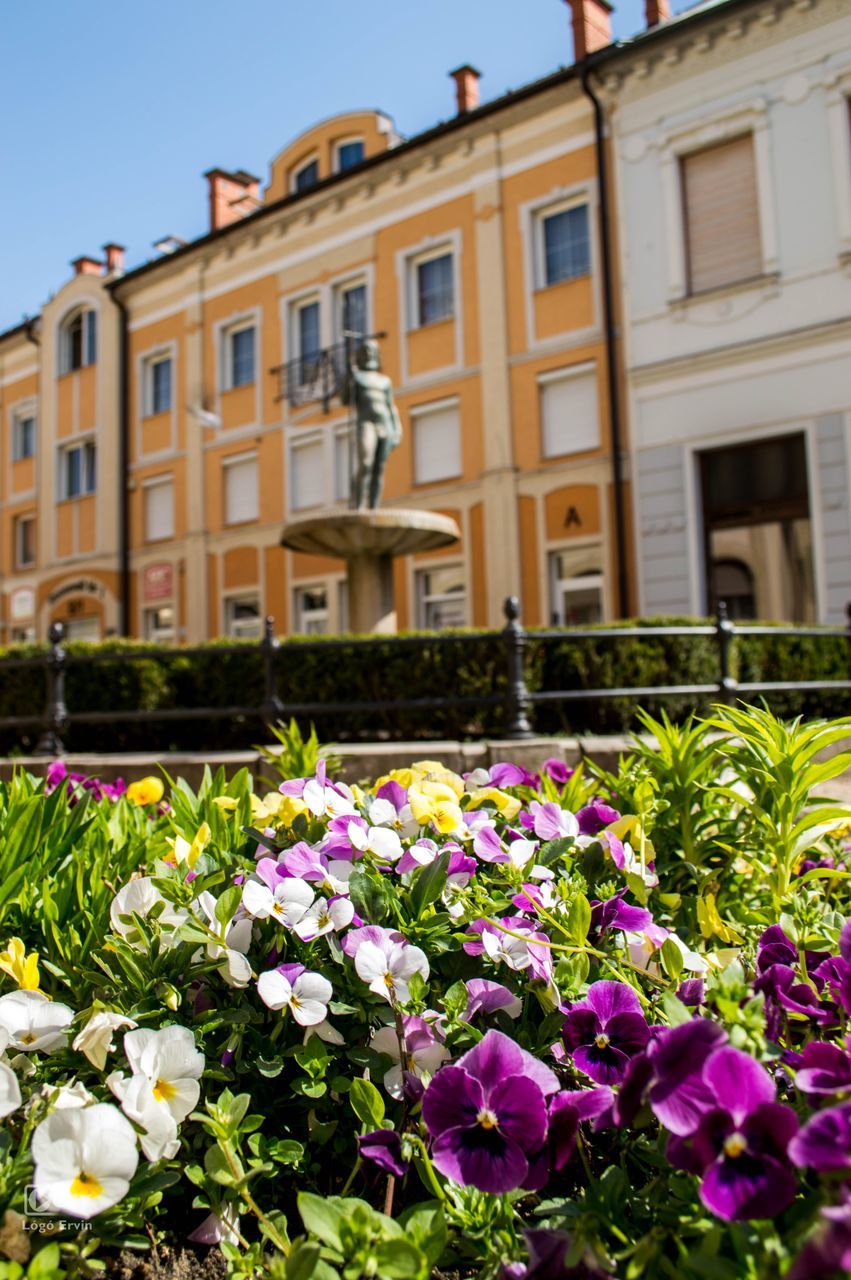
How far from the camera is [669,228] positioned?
15.2 meters

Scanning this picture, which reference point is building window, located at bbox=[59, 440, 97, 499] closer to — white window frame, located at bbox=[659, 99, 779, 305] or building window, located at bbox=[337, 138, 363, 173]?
building window, located at bbox=[337, 138, 363, 173]

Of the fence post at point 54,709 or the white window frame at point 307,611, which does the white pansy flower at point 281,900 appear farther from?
the white window frame at point 307,611

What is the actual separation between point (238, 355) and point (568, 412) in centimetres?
907

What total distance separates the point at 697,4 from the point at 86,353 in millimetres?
16404

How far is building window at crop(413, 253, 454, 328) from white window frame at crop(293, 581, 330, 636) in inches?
216

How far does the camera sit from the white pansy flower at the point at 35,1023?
4.19 ft

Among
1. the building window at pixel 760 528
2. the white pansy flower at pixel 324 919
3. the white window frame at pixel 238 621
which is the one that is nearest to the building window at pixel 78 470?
the white window frame at pixel 238 621

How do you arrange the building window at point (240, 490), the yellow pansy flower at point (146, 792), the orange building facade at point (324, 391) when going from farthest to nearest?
the building window at point (240, 490)
the orange building facade at point (324, 391)
the yellow pansy flower at point (146, 792)

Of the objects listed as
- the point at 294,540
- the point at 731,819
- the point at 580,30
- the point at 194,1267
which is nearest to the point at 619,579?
the point at 294,540

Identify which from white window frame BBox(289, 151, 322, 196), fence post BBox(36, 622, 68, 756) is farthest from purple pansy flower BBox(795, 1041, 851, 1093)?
white window frame BBox(289, 151, 322, 196)

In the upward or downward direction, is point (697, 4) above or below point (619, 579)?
above

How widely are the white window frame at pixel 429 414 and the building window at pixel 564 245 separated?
2.61 meters

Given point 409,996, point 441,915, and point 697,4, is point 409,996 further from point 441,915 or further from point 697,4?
point 697,4

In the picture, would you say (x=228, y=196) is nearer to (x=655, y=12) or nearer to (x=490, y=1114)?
(x=655, y=12)
